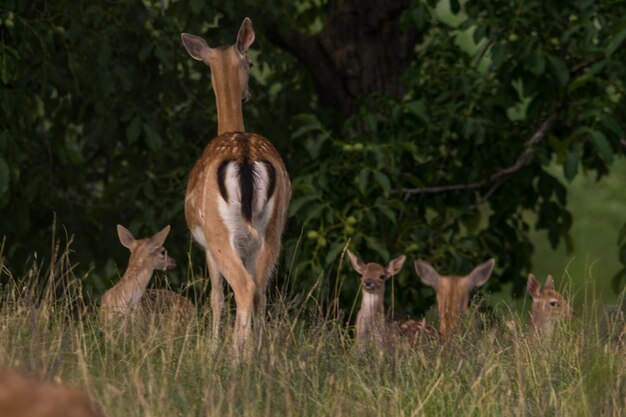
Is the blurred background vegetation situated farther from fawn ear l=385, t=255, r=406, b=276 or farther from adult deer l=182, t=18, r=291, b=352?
adult deer l=182, t=18, r=291, b=352

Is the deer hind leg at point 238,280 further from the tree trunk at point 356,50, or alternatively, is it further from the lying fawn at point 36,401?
the lying fawn at point 36,401

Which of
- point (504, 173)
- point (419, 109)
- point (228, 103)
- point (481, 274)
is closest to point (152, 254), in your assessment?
point (228, 103)

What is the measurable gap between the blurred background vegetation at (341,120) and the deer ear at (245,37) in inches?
36.7

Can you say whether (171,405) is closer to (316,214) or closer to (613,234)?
(316,214)

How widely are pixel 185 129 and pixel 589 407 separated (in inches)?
247

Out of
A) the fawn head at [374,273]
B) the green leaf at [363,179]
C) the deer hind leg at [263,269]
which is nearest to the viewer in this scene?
the deer hind leg at [263,269]

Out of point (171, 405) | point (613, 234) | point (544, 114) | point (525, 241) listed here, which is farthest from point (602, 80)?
point (613, 234)

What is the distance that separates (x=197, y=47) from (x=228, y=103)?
48 cm

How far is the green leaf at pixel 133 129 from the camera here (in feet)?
35.2

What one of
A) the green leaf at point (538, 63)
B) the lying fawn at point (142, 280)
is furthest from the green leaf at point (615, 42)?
the lying fawn at point (142, 280)

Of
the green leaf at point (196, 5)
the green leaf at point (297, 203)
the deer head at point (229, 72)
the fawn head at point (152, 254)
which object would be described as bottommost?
the fawn head at point (152, 254)

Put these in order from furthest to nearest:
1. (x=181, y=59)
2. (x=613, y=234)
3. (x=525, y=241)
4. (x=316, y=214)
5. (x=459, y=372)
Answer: (x=613, y=234) → (x=525, y=241) → (x=181, y=59) → (x=316, y=214) → (x=459, y=372)

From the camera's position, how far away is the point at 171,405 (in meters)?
5.77

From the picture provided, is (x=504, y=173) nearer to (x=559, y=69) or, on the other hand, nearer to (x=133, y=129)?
(x=559, y=69)
